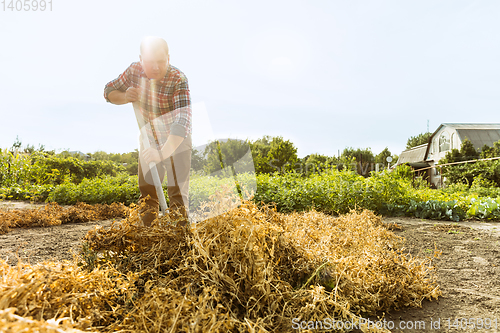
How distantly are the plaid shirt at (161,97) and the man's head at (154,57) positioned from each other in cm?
8

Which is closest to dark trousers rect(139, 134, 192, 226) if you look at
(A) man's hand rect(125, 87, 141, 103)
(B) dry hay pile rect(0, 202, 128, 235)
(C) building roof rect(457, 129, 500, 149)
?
(A) man's hand rect(125, 87, 141, 103)

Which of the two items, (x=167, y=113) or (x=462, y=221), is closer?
(x=167, y=113)

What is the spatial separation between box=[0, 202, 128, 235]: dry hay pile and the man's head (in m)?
3.11

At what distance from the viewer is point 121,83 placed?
2.68 metres

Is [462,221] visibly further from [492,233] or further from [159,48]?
[159,48]

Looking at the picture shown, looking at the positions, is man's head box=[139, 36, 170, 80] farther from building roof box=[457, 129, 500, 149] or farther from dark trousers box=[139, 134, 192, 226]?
building roof box=[457, 129, 500, 149]

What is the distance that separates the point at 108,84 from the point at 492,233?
6132 mm

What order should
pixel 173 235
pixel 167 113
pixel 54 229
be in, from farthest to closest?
A: 1. pixel 54 229
2. pixel 167 113
3. pixel 173 235

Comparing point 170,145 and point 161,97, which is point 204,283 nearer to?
point 170,145

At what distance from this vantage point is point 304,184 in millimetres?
6777

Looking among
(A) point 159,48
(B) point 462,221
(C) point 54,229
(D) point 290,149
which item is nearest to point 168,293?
(A) point 159,48

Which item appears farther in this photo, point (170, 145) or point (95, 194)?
point (95, 194)

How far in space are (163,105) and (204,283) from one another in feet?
5.65

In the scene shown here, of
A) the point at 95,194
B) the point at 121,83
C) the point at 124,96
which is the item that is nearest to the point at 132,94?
the point at 124,96
